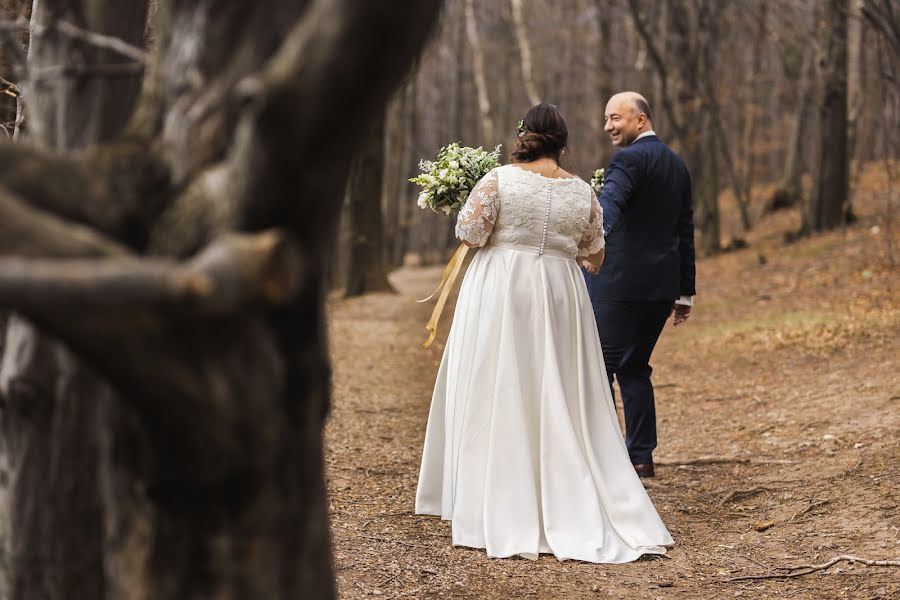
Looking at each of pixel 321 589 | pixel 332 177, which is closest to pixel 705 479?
pixel 321 589

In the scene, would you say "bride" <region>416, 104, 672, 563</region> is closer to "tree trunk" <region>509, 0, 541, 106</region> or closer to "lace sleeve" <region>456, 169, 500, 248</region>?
"lace sleeve" <region>456, 169, 500, 248</region>

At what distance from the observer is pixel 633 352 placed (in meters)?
6.79

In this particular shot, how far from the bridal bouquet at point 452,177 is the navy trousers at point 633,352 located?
1.22 metres

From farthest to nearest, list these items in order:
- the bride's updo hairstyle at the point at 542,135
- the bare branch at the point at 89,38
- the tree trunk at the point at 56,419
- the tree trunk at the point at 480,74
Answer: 1. the tree trunk at the point at 480,74
2. the bride's updo hairstyle at the point at 542,135
3. the tree trunk at the point at 56,419
4. the bare branch at the point at 89,38

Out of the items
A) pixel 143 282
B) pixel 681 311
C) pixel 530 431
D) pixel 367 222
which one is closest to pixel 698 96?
pixel 367 222

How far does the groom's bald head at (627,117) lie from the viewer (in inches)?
266

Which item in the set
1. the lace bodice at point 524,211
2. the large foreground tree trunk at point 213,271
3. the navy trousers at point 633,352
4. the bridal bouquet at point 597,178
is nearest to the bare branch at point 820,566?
the navy trousers at point 633,352

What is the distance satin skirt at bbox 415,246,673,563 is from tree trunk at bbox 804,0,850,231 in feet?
48.5

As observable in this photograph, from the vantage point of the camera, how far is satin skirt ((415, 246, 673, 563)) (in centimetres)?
534

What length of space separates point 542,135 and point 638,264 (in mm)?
1392

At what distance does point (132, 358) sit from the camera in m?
2.00

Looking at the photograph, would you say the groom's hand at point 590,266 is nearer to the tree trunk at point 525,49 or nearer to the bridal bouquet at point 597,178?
the bridal bouquet at point 597,178

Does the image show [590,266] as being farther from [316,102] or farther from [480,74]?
[480,74]

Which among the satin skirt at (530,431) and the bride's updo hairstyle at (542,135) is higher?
the bride's updo hairstyle at (542,135)
